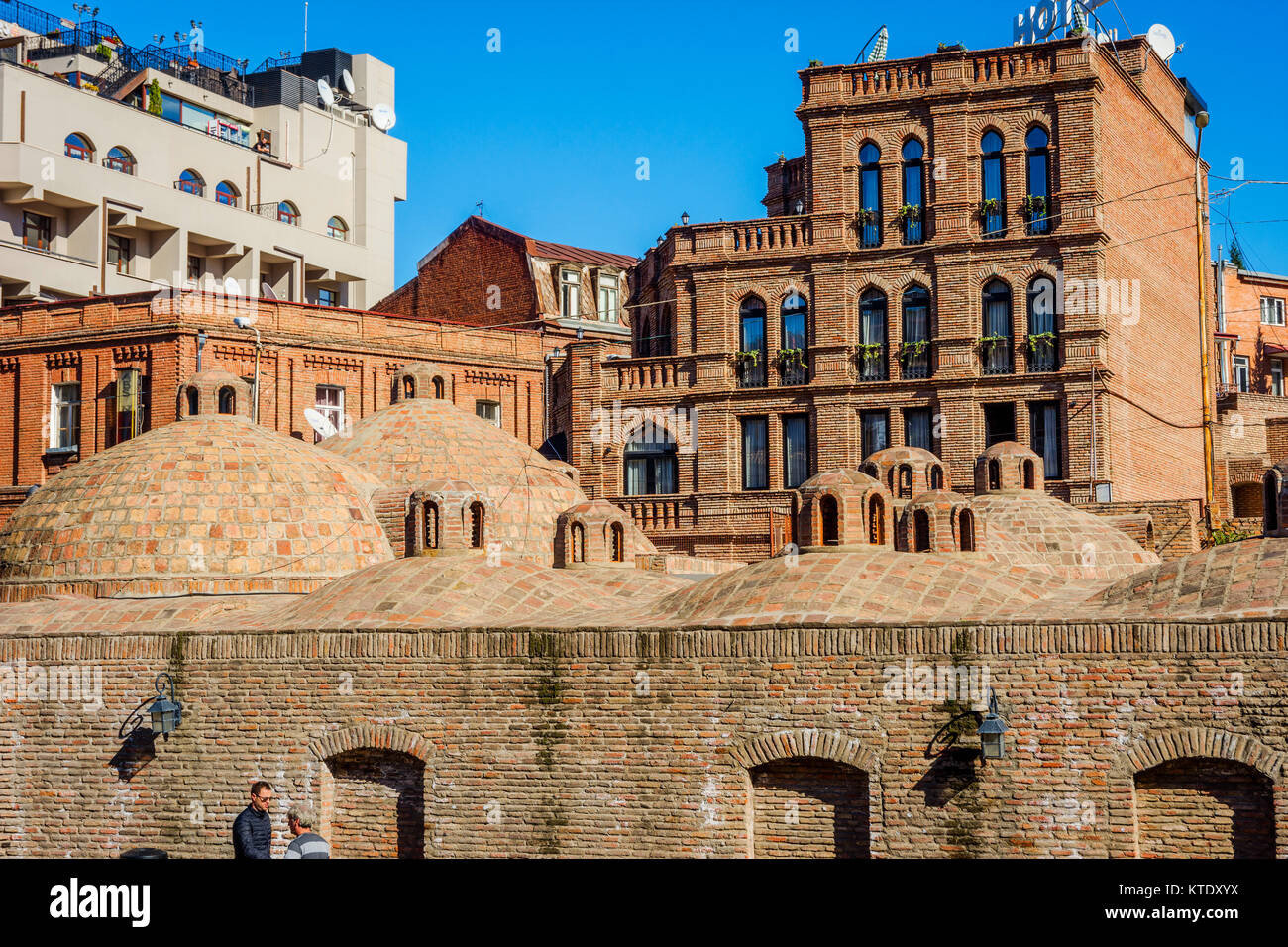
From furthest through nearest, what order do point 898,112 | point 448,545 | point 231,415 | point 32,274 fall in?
point 32,274
point 898,112
point 231,415
point 448,545

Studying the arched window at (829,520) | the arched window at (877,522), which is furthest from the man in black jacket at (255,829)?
the arched window at (877,522)

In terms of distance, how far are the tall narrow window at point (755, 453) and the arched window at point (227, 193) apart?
22561mm

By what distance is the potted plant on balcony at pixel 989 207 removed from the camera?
3650 centimetres

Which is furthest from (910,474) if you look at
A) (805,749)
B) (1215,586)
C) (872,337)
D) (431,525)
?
(1215,586)

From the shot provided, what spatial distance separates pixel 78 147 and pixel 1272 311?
133 feet

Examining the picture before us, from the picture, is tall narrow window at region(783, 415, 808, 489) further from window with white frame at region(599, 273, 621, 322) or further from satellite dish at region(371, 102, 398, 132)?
satellite dish at region(371, 102, 398, 132)

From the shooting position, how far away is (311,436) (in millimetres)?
40062

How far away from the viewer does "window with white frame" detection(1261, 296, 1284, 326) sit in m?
59.9

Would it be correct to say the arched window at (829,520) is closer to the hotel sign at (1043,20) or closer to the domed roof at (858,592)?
the domed roof at (858,592)

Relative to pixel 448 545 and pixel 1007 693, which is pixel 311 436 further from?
pixel 1007 693

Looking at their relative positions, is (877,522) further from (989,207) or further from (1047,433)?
(989,207)

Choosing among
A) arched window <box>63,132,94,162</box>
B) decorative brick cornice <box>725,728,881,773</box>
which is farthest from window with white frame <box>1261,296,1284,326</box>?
decorative brick cornice <box>725,728,881,773</box>
